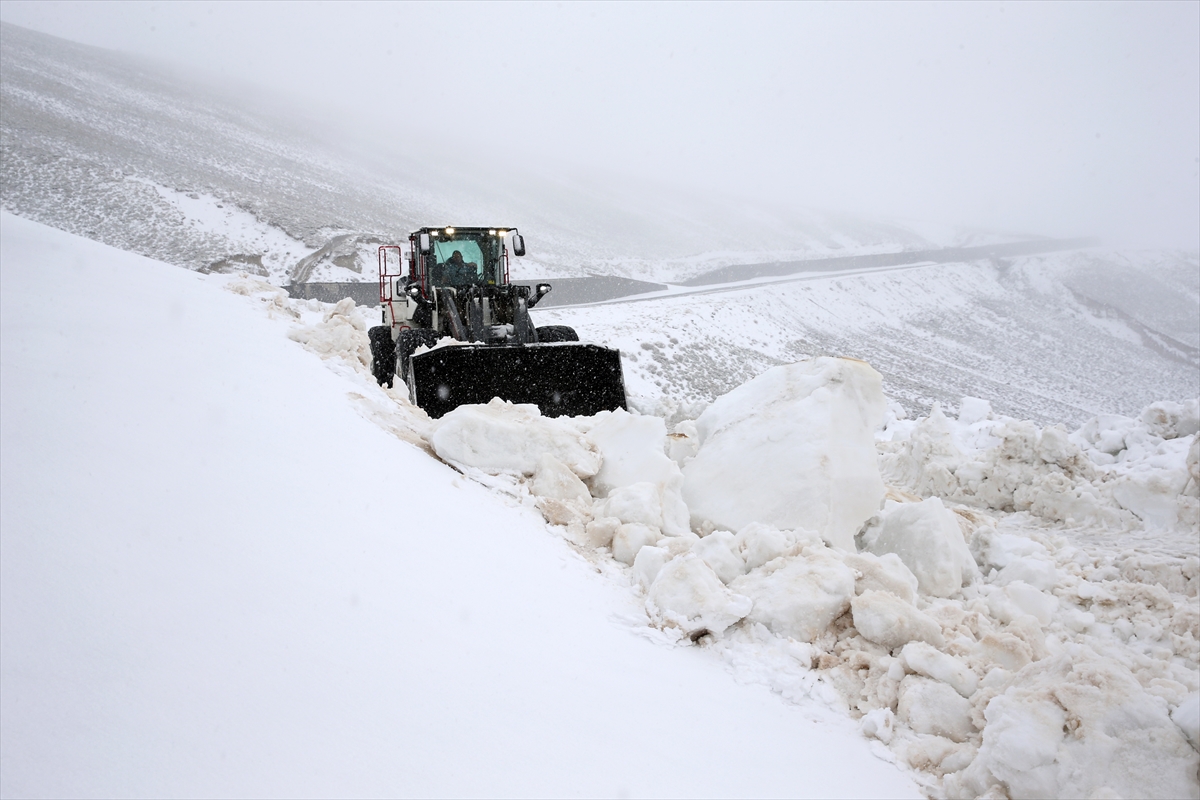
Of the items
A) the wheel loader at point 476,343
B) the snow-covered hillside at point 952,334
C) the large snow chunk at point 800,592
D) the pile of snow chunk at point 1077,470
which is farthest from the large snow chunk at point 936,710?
the snow-covered hillside at point 952,334

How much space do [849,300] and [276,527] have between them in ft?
88.3

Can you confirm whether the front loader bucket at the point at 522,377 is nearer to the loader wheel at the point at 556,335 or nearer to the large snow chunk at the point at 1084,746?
the loader wheel at the point at 556,335

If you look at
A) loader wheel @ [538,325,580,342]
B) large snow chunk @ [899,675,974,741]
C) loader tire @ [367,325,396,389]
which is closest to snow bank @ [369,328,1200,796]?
large snow chunk @ [899,675,974,741]

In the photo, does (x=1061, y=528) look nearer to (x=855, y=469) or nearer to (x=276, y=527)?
(x=855, y=469)

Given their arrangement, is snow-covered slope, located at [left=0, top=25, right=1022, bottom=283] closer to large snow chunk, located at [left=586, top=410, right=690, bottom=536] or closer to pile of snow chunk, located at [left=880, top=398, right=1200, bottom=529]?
large snow chunk, located at [left=586, top=410, right=690, bottom=536]

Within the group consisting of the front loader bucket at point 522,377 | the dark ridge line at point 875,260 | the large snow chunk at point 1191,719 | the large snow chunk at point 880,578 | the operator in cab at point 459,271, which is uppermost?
the dark ridge line at point 875,260

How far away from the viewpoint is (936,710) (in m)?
2.59

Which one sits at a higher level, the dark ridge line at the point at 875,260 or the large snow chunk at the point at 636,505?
the dark ridge line at the point at 875,260

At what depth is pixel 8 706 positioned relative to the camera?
1.40 metres

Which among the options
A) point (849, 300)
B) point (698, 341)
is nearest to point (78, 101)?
point (698, 341)

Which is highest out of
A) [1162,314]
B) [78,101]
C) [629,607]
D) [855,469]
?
[1162,314]

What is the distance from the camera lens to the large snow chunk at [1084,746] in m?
2.14

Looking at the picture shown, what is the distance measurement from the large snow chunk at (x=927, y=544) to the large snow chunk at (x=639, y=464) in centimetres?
117

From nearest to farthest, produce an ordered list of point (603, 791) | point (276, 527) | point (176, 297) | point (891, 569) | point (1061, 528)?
point (603, 791) < point (276, 527) < point (891, 569) < point (176, 297) < point (1061, 528)
